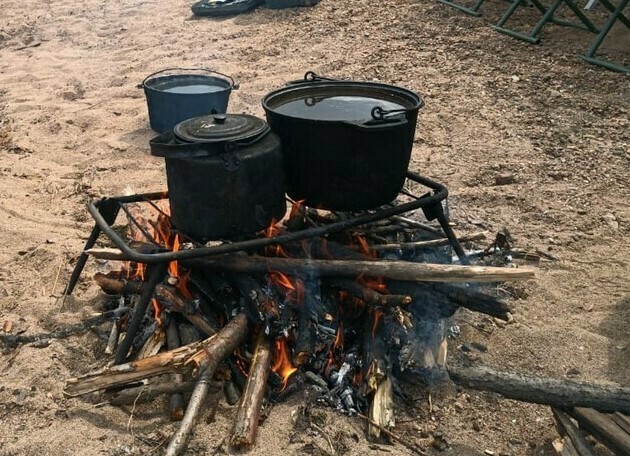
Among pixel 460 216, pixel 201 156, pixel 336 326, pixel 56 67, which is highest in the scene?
pixel 201 156

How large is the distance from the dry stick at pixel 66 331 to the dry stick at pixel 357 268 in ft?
1.84

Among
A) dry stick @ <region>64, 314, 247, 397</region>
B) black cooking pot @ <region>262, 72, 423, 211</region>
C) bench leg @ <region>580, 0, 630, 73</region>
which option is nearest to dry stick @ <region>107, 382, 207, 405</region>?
dry stick @ <region>64, 314, 247, 397</region>

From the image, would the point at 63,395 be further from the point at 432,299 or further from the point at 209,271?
Answer: the point at 432,299

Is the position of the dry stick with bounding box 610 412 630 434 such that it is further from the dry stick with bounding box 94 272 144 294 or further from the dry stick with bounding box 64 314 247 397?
the dry stick with bounding box 94 272 144 294

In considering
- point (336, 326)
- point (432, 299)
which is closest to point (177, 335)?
point (336, 326)

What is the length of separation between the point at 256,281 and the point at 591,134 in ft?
12.1

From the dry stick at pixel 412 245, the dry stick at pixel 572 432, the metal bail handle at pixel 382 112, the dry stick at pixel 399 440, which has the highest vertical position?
the metal bail handle at pixel 382 112

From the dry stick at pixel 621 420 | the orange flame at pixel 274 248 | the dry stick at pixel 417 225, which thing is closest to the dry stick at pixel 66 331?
the orange flame at pixel 274 248

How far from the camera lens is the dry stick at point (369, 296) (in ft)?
8.38

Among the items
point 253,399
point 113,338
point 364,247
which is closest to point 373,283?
point 364,247

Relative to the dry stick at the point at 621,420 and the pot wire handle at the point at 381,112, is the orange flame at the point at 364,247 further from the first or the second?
the dry stick at the point at 621,420

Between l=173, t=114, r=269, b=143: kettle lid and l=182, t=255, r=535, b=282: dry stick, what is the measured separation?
1.87 feet

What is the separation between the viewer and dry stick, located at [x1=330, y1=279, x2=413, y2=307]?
101 inches

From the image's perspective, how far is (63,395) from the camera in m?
2.59
